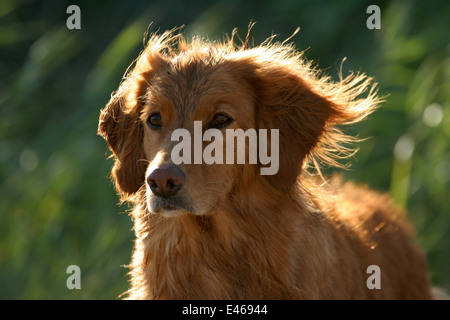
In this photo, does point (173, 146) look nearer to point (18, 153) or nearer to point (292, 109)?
point (292, 109)

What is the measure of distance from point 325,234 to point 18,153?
4.00m

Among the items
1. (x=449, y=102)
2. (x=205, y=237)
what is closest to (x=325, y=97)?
(x=205, y=237)

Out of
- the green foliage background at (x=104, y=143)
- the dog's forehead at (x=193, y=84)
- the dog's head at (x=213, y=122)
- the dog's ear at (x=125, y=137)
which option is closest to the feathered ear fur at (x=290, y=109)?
the dog's head at (x=213, y=122)

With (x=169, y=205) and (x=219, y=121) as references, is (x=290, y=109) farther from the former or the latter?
(x=169, y=205)

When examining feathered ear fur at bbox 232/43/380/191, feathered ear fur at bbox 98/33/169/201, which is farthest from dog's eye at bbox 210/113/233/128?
feathered ear fur at bbox 98/33/169/201

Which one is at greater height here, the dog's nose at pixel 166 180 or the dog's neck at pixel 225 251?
the dog's nose at pixel 166 180

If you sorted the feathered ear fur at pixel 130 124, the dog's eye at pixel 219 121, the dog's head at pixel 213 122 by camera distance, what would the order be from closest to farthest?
the dog's head at pixel 213 122 < the dog's eye at pixel 219 121 < the feathered ear fur at pixel 130 124

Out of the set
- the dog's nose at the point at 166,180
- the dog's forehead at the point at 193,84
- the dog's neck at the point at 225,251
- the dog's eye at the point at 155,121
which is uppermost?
the dog's forehead at the point at 193,84

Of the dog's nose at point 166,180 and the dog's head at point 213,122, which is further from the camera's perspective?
the dog's head at point 213,122

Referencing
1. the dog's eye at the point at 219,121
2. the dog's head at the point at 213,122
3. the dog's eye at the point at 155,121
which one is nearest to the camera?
the dog's head at the point at 213,122

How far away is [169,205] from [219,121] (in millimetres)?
510

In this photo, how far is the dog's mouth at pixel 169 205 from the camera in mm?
2893

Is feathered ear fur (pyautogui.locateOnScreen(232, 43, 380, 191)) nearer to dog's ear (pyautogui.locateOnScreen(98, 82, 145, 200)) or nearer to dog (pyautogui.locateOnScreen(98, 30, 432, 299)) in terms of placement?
dog (pyautogui.locateOnScreen(98, 30, 432, 299))

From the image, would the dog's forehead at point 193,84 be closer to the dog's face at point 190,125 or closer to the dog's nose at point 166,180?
the dog's face at point 190,125
